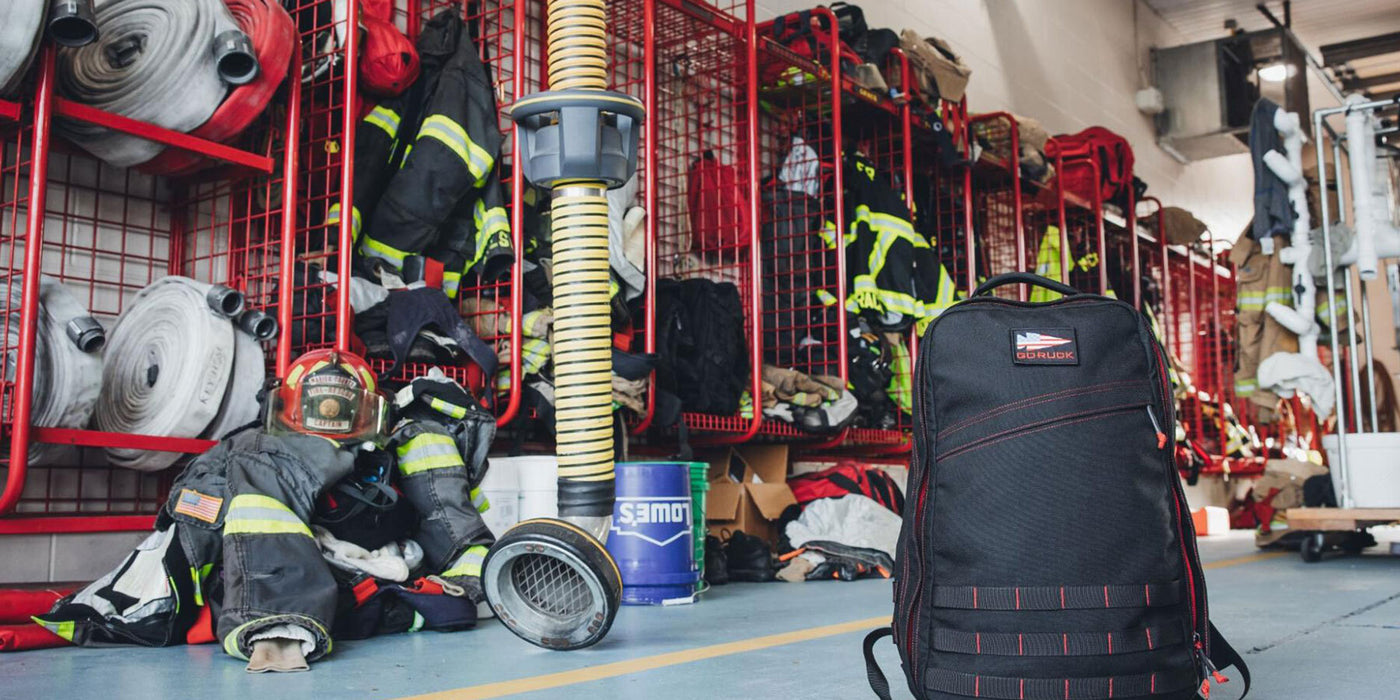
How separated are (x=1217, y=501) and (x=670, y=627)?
9870 millimetres

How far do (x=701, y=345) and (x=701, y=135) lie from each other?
1.45 m

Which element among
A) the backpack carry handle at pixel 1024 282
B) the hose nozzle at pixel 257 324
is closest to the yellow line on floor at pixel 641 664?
the backpack carry handle at pixel 1024 282

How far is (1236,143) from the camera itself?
13.0m

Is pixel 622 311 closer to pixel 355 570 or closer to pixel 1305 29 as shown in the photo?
pixel 355 570

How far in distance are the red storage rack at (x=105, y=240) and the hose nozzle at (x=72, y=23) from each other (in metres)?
0.08

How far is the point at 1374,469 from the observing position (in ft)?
19.0

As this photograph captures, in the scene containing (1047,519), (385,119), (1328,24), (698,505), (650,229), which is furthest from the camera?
(1328,24)

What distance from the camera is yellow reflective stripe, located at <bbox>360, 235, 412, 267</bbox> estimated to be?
443 centimetres

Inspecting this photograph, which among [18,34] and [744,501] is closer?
[18,34]

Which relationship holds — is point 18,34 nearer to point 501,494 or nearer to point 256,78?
point 256,78

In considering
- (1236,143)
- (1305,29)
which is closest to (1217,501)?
(1236,143)

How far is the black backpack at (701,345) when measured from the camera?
5.38 metres

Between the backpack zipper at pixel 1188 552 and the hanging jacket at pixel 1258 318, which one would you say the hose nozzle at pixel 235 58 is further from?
the hanging jacket at pixel 1258 318

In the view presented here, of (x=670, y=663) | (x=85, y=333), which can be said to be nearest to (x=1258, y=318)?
(x=670, y=663)
